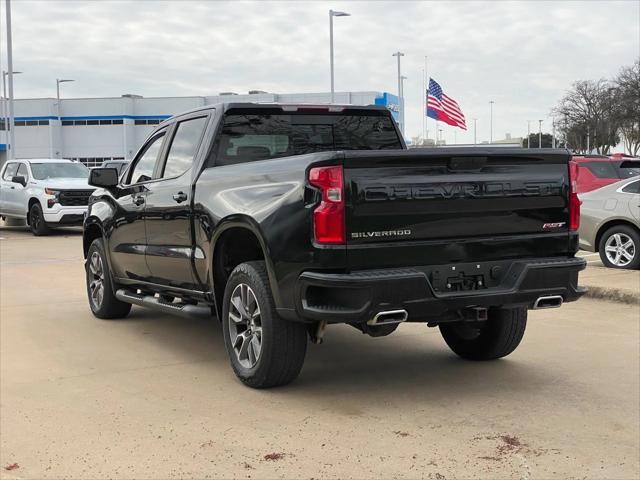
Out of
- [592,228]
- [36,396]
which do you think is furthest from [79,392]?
[592,228]

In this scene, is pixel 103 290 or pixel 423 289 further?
pixel 103 290

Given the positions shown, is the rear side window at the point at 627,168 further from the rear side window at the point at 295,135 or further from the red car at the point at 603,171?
the rear side window at the point at 295,135

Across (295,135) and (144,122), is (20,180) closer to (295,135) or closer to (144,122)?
(295,135)

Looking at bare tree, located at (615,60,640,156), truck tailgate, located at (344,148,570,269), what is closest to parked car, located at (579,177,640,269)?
truck tailgate, located at (344,148,570,269)

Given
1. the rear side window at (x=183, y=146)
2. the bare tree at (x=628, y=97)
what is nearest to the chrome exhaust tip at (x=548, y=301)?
the rear side window at (x=183, y=146)

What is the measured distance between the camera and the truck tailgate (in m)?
4.35

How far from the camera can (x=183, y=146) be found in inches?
244

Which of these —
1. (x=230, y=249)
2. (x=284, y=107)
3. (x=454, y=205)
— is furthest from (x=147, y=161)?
(x=454, y=205)

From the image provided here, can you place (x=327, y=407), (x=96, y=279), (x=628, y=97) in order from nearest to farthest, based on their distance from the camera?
(x=327, y=407), (x=96, y=279), (x=628, y=97)

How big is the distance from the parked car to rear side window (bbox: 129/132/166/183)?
6779 millimetres

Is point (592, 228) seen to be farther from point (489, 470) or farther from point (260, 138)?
point (489, 470)

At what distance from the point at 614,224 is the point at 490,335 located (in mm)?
5954

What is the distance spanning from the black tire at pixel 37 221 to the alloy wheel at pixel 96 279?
34.5 ft

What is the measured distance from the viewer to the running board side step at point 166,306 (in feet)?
18.5
